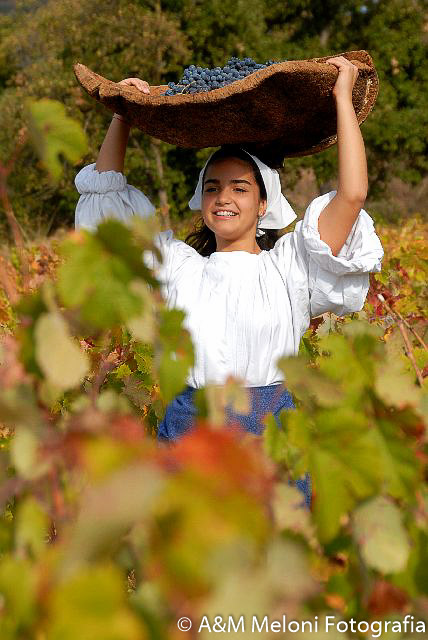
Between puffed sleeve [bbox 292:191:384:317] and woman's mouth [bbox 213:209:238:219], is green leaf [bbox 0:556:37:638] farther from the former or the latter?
woman's mouth [bbox 213:209:238:219]

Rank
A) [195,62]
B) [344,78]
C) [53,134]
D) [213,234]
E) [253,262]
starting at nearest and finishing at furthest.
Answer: [53,134] < [344,78] < [253,262] < [213,234] < [195,62]

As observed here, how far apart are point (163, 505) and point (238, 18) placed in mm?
15844

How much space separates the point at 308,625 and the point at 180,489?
Answer: 223 millimetres

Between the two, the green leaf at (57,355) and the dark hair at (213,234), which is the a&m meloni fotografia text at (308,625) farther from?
the dark hair at (213,234)

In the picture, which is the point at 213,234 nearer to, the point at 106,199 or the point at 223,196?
the point at 223,196

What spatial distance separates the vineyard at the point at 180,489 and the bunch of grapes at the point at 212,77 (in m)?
1.29

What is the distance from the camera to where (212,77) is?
1994 millimetres

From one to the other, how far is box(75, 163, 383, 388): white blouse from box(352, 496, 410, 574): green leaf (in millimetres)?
1259

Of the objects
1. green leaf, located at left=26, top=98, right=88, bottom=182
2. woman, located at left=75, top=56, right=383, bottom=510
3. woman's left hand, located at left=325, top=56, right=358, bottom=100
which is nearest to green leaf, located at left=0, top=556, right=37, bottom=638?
green leaf, located at left=26, top=98, right=88, bottom=182

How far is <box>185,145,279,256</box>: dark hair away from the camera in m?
2.21

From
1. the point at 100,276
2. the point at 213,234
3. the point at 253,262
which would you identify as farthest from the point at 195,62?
the point at 100,276

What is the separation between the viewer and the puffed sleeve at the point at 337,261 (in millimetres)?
1912

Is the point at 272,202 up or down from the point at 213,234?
up

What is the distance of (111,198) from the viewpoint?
7.15 ft
